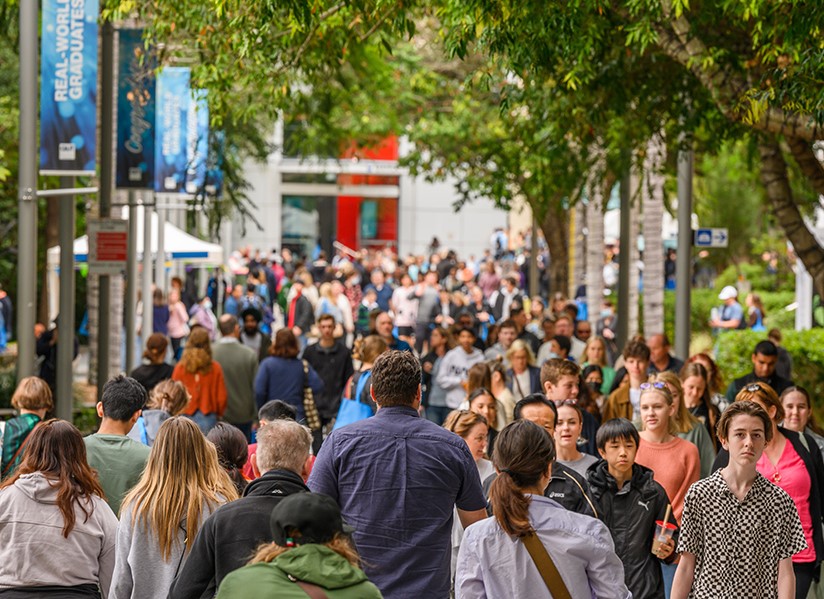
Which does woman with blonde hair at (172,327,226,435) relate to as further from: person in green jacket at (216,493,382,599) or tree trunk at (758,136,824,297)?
person in green jacket at (216,493,382,599)

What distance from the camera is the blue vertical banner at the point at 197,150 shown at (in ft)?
67.7

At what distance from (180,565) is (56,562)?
530 mm

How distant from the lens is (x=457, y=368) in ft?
47.9

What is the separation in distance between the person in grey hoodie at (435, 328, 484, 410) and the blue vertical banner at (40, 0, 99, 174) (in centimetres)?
410

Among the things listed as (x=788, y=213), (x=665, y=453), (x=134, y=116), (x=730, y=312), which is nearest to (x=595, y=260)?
(x=730, y=312)

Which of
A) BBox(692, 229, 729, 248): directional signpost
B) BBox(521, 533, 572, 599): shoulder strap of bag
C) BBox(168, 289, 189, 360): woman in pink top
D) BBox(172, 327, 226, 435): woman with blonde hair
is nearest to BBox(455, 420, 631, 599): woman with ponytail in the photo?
BBox(521, 533, 572, 599): shoulder strap of bag

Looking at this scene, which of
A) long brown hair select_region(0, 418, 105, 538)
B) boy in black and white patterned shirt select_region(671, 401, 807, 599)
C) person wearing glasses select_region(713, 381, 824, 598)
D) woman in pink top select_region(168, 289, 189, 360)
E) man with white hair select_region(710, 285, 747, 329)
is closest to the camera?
long brown hair select_region(0, 418, 105, 538)

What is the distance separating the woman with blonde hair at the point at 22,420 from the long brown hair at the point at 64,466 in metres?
1.91

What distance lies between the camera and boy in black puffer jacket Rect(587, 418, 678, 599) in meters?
7.04

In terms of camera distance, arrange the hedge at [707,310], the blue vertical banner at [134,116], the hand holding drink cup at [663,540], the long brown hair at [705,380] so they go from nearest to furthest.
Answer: the hand holding drink cup at [663,540], the long brown hair at [705,380], the blue vertical banner at [134,116], the hedge at [707,310]

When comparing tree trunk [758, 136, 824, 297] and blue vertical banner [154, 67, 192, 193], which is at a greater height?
blue vertical banner [154, 67, 192, 193]

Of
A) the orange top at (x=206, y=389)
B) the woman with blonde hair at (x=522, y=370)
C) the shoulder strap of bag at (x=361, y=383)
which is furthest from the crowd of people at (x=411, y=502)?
the orange top at (x=206, y=389)

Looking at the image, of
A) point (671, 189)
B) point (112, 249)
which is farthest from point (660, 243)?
point (112, 249)

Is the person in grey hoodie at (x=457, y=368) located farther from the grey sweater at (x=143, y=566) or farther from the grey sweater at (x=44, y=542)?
the grey sweater at (x=143, y=566)
